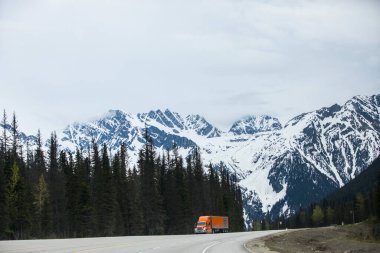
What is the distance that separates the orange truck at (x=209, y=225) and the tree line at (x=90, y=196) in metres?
7.54

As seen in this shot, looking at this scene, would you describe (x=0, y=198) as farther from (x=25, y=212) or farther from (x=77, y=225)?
(x=77, y=225)

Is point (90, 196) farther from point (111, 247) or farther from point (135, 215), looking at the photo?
point (111, 247)

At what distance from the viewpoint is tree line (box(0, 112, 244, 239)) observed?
238 feet

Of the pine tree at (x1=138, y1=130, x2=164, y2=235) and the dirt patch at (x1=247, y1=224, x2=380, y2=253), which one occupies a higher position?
the pine tree at (x1=138, y1=130, x2=164, y2=235)

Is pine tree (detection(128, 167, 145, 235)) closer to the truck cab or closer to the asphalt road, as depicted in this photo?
the truck cab

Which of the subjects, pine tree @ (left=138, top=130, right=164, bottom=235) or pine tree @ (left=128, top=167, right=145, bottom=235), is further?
pine tree @ (left=138, top=130, right=164, bottom=235)

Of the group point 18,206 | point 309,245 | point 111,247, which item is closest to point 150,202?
point 18,206

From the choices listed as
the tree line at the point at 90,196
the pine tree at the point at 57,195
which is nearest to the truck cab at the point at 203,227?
the tree line at the point at 90,196

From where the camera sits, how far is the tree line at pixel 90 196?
72.6 m

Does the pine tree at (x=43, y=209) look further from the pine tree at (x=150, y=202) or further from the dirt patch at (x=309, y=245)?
the dirt patch at (x=309, y=245)

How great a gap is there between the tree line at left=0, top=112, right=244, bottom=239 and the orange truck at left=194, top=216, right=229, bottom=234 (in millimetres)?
7545

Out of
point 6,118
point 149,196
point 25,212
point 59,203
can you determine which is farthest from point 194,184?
point 25,212

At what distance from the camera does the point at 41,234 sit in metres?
77.5

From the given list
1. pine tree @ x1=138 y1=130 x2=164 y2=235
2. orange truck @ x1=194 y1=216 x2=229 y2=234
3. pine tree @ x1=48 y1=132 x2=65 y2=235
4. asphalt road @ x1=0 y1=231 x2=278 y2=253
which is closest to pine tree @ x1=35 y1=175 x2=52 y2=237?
pine tree @ x1=48 y1=132 x2=65 y2=235
